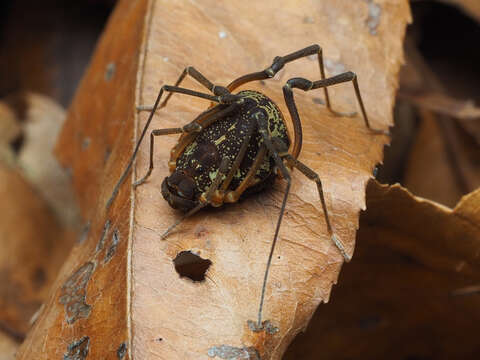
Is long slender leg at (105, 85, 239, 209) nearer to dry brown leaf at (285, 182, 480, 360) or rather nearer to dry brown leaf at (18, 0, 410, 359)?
dry brown leaf at (18, 0, 410, 359)

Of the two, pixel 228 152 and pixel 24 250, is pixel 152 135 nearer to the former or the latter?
pixel 228 152

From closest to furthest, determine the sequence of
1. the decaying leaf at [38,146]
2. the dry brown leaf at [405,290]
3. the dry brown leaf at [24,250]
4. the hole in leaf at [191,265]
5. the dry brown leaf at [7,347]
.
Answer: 1. the hole in leaf at [191,265]
2. the dry brown leaf at [405,290]
3. the dry brown leaf at [7,347]
4. the dry brown leaf at [24,250]
5. the decaying leaf at [38,146]

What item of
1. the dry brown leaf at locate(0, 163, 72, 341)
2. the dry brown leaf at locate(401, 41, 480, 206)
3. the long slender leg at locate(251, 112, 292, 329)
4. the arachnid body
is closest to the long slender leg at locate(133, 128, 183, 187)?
the arachnid body

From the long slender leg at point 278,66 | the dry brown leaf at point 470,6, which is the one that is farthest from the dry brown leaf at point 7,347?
the dry brown leaf at point 470,6

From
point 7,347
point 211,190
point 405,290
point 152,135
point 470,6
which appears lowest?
point 7,347

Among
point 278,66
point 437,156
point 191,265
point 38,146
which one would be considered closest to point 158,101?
point 278,66

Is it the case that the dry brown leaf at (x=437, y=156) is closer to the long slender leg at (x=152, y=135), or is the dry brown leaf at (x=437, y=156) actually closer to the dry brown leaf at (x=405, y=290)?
the dry brown leaf at (x=405, y=290)
